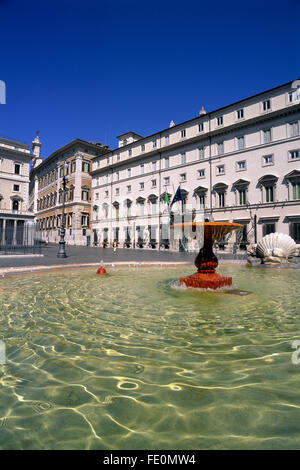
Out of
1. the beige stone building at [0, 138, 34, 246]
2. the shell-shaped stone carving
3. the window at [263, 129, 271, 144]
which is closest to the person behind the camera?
the shell-shaped stone carving

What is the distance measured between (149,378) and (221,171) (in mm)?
32643

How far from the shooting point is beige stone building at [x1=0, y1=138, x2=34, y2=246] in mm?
→ 39688

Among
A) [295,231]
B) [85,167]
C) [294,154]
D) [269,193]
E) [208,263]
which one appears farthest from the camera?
[85,167]

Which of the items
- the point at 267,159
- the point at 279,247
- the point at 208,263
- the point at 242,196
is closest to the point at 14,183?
the point at 242,196

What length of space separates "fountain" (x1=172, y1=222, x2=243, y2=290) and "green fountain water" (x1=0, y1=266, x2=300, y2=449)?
2124 mm

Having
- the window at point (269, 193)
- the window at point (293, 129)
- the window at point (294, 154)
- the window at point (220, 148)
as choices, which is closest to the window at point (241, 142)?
the window at point (220, 148)

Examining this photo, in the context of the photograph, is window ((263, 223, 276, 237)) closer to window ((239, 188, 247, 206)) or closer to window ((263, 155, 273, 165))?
window ((239, 188, 247, 206))

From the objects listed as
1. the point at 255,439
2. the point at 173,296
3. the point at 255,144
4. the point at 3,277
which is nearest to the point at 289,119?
the point at 255,144

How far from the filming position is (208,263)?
7.59 m

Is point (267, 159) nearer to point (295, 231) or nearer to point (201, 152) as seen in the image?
point (295, 231)

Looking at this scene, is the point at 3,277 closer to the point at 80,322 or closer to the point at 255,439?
the point at 80,322

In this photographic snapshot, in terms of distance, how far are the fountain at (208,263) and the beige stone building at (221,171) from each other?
72.3ft

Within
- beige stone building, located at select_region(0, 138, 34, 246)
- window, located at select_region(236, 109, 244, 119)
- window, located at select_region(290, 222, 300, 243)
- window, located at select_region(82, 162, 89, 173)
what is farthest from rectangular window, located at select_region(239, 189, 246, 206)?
window, located at select_region(82, 162, 89, 173)

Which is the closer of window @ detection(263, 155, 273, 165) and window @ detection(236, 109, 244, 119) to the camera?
window @ detection(263, 155, 273, 165)
